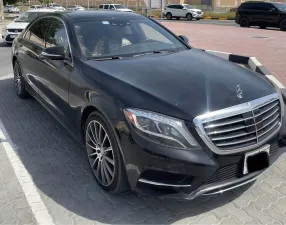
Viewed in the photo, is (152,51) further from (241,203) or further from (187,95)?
(241,203)

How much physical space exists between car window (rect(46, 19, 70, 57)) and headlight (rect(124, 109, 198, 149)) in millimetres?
1531

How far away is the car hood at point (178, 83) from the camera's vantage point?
108 inches

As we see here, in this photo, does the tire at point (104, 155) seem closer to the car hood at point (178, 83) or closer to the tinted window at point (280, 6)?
the car hood at point (178, 83)

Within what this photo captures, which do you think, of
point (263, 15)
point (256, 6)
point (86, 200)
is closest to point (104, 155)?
point (86, 200)

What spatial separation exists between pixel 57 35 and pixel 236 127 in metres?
2.70

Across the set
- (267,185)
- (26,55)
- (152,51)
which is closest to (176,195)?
(267,185)

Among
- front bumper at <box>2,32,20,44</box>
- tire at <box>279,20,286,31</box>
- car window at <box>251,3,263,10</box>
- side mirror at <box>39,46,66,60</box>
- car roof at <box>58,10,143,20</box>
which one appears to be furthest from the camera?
car window at <box>251,3,263,10</box>

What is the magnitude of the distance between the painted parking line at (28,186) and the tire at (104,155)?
57 cm

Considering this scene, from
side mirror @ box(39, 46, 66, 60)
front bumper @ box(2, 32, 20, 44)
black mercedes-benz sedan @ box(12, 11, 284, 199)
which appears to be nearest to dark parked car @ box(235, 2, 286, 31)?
front bumper @ box(2, 32, 20, 44)

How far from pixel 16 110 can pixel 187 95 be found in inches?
148

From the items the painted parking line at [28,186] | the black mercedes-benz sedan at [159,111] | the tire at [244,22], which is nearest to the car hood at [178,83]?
the black mercedes-benz sedan at [159,111]

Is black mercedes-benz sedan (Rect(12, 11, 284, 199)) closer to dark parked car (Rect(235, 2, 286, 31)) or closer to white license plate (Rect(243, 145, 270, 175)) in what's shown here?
white license plate (Rect(243, 145, 270, 175))

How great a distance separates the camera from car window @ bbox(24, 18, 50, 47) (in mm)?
4896

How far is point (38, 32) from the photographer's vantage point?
5176 millimetres
